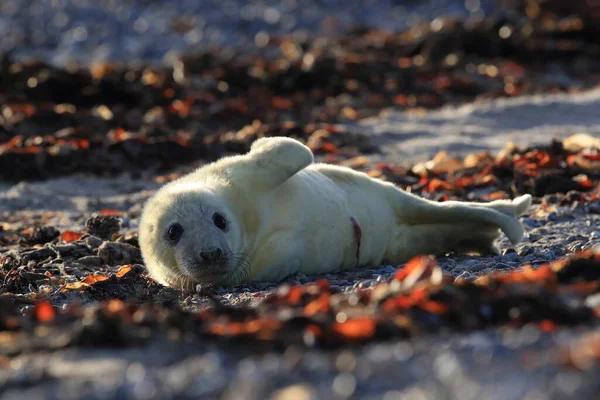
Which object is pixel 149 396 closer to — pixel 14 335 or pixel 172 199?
pixel 14 335

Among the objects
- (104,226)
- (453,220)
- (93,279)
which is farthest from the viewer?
(104,226)

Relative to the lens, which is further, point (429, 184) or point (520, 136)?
point (520, 136)

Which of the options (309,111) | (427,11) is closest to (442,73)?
(309,111)

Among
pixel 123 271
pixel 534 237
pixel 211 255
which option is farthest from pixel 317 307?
pixel 534 237

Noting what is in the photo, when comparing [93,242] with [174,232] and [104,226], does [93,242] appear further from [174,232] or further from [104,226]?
[174,232]

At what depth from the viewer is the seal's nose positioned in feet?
17.7

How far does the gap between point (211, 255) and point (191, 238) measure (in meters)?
A: 0.15

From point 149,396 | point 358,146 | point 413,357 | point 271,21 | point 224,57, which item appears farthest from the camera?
point 271,21

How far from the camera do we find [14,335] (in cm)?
332

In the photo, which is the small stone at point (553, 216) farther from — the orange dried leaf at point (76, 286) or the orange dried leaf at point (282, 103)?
the orange dried leaf at point (282, 103)

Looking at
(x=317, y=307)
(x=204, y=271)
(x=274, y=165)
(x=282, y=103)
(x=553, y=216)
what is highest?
(x=317, y=307)

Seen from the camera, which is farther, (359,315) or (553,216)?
(553,216)

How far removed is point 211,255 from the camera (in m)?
5.41

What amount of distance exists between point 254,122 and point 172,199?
6660 millimetres
